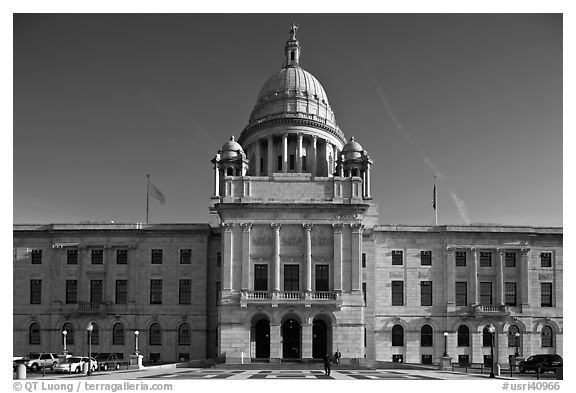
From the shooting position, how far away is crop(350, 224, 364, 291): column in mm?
58344

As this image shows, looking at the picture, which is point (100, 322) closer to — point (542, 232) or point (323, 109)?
point (323, 109)

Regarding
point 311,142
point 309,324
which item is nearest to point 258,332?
point 309,324

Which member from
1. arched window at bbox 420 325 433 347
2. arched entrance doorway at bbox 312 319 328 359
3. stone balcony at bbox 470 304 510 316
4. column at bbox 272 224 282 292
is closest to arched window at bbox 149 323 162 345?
column at bbox 272 224 282 292

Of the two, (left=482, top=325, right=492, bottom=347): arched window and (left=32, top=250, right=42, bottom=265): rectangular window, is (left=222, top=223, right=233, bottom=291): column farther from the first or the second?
(left=482, top=325, right=492, bottom=347): arched window

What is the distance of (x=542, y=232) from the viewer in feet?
221

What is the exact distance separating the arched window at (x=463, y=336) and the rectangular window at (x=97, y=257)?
116 feet

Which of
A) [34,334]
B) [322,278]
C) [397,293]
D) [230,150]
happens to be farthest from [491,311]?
[34,334]

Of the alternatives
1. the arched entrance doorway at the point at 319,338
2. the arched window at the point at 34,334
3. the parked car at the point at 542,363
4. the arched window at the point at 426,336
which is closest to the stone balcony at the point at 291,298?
the arched entrance doorway at the point at 319,338

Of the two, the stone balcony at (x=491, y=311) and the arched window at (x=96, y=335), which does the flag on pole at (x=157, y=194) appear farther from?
the stone balcony at (x=491, y=311)

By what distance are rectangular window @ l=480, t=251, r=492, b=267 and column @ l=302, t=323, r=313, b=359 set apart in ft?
65.6

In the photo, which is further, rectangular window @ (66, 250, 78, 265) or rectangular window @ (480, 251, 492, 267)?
rectangular window @ (66, 250, 78, 265)

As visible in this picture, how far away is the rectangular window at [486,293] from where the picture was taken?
6612 centimetres

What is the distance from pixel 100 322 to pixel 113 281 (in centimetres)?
408

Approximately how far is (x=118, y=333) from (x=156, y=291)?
5.38m
